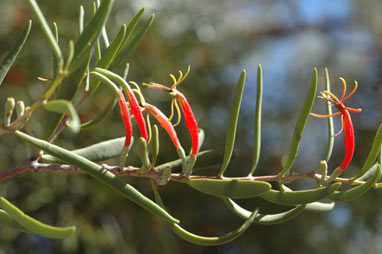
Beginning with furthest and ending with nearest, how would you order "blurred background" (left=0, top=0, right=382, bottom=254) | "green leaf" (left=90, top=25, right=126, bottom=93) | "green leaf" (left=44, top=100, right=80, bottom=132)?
1. "blurred background" (left=0, top=0, right=382, bottom=254)
2. "green leaf" (left=90, top=25, right=126, bottom=93)
3. "green leaf" (left=44, top=100, right=80, bottom=132)

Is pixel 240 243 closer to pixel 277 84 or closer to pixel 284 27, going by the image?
pixel 277 84

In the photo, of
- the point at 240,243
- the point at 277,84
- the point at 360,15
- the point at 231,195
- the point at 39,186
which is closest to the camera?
the point at 231,195

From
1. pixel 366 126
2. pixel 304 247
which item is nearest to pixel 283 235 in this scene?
pixel 304 247

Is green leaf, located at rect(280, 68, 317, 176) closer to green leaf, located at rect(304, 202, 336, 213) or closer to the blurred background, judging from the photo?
green leaf, located at rect(304, 202, 336, 213)

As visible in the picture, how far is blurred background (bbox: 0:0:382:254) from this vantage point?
1294mm

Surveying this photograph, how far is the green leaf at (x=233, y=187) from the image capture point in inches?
11.8

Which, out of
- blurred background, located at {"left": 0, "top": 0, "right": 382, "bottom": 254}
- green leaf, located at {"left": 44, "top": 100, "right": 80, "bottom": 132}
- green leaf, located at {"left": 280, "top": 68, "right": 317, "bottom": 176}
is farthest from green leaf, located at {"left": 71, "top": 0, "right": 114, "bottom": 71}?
blurred background, located at {"left": 0, "top": 0, "right": 382, "bottom": 254}

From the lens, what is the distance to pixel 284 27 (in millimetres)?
2568

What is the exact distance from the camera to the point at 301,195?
0.31m

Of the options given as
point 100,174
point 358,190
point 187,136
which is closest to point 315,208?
point 358,190

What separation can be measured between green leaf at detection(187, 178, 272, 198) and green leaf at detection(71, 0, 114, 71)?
104 millimetres

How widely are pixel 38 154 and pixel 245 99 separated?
4.97ft

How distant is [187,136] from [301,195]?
120 centimetres

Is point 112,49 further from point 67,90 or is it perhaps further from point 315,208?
point 315,208
